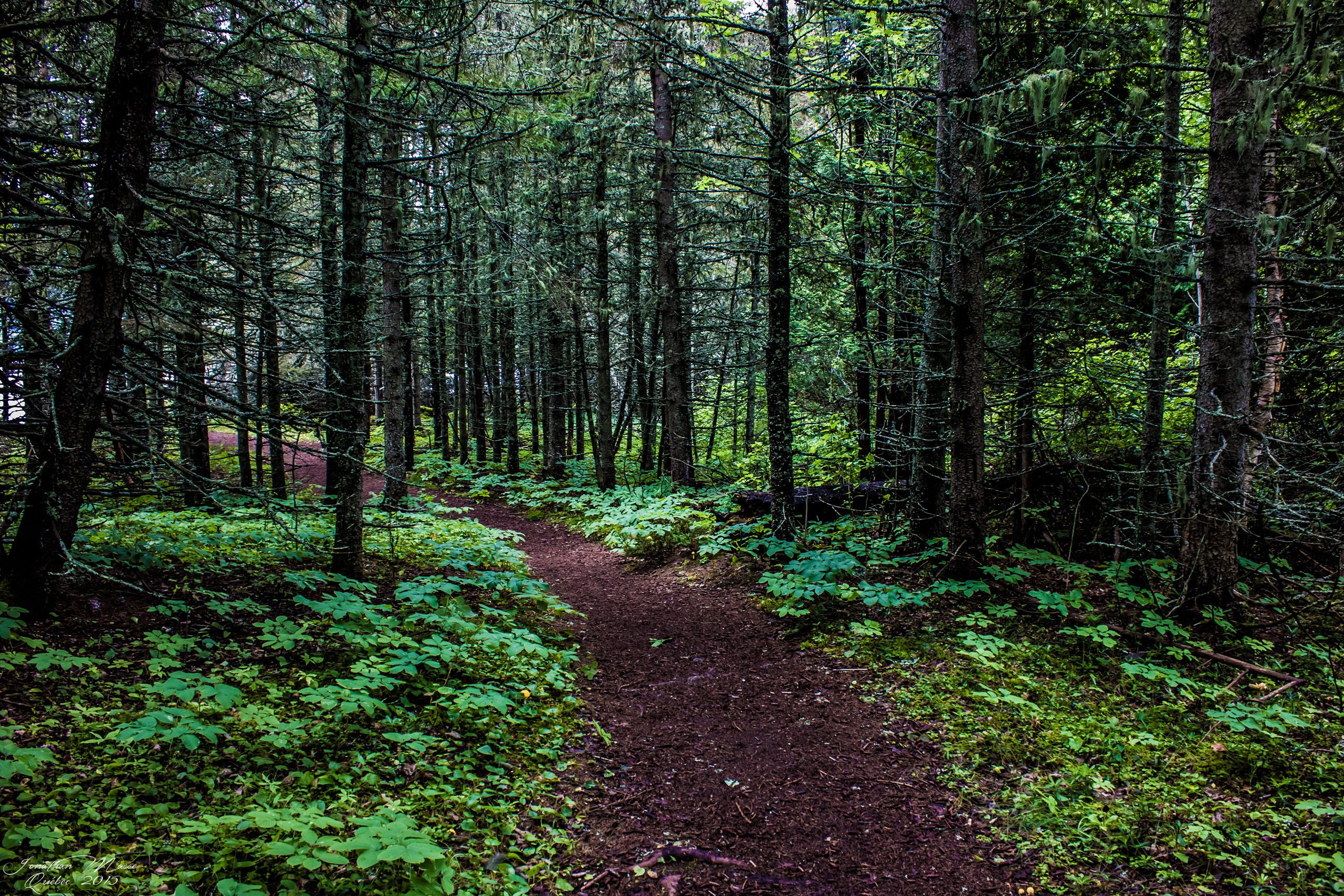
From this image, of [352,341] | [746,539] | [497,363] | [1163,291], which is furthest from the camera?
[497,363]

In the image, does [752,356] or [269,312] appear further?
[752,356]

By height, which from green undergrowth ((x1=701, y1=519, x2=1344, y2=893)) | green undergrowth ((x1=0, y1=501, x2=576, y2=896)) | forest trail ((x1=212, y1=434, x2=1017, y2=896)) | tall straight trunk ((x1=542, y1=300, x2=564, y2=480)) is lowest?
forest trail ((x1=212, y1=434, x2=1017, y2=896))

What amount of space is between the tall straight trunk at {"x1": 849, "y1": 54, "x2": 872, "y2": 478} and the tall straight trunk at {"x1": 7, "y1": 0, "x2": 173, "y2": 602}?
7.03 m

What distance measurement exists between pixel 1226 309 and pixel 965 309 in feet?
7.19

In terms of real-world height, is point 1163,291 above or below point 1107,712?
above

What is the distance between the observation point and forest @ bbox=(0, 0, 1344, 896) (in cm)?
346

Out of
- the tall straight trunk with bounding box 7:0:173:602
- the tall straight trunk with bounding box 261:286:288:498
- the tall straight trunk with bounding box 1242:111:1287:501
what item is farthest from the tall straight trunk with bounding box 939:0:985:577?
the tall straight trunk with bounding box 7:0:173:602

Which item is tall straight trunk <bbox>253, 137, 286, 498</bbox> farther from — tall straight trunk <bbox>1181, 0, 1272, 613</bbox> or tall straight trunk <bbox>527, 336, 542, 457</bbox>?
tall straight trunk <bbox>527, 336, 542, 457</bbox>

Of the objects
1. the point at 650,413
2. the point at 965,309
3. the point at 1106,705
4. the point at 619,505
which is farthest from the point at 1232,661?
the point at 650,413

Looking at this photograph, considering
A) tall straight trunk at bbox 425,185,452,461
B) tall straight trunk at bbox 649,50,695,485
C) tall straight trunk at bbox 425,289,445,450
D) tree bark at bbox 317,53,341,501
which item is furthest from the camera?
tall straight trunk at bbox 425,289,445,450

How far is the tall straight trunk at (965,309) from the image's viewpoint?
652cm

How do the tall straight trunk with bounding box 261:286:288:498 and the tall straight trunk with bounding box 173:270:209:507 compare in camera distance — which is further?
the tall straight trunk with bounding box 261:286:288:498

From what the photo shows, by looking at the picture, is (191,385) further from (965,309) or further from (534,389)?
(534,389)

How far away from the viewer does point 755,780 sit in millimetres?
4469
